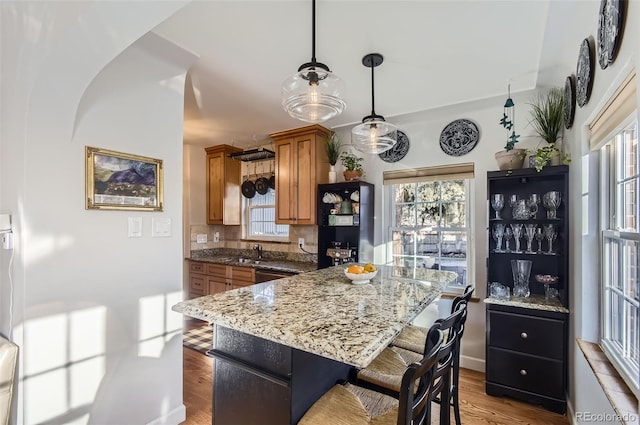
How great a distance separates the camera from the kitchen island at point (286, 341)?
109 cm

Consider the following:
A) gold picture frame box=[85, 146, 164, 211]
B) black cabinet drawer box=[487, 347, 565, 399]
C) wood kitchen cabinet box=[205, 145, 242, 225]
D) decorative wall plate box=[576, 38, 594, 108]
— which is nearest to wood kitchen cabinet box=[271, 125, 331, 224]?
wood kitchen cabinet box=[205, 145, 242, 225]

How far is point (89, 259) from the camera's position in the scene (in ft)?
5.97

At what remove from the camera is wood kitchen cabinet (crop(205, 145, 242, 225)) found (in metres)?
4.96

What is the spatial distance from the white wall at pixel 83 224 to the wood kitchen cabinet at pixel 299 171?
1.86m

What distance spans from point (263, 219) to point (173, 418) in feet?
10.2

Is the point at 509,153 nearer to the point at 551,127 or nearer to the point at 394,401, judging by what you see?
the point at 551,127

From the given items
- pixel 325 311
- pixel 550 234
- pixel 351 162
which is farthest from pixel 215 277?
pixel 550 234

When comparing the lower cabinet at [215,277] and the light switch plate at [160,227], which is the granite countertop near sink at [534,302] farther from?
the lower cabinet at [215,277]

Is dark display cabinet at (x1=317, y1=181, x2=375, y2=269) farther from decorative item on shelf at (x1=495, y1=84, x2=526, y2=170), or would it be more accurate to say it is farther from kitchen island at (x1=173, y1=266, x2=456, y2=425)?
kitchen island at (x1=173, y1=266, x2=456, y2=425)

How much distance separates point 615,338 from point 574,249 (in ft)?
2.38

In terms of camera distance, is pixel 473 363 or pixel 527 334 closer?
pixel 527 334

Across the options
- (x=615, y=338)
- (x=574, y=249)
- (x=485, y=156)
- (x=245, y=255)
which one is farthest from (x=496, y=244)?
(x=245, y=255)

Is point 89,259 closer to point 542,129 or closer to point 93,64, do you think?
point 93,64

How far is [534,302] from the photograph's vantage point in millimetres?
2549
